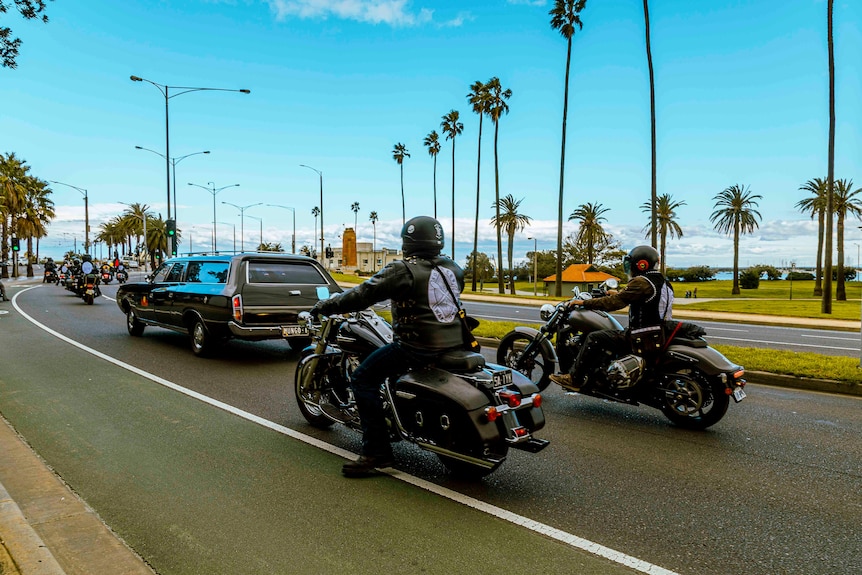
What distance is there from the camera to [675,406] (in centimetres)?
609

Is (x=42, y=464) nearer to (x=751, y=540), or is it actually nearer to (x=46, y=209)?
(x=751, y=540)

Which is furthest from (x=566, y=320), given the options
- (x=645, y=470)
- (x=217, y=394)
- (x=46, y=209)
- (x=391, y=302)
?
(x=46, y=209)

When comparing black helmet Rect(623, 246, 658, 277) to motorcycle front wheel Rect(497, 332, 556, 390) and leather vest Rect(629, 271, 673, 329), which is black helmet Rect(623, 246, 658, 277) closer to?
leather vest Rect(629, 271, 673, 329)

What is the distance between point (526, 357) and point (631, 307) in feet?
4.57

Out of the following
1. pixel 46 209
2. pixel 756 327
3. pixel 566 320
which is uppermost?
pixel 46 209

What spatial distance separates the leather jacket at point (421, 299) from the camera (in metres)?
4.27

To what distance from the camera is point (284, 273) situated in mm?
10008

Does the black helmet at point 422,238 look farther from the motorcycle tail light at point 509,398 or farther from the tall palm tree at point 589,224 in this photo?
the tall palm tree at point 589,224

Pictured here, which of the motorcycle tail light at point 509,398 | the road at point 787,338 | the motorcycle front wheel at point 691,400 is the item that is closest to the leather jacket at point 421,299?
the motorcycle tail light at point 509,398

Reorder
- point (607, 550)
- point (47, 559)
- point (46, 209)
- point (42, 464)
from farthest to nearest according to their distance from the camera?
point (46, 209)
point (42, 464)
point (607, 550)
point (47, 559)

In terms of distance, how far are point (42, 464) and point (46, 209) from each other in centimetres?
7464

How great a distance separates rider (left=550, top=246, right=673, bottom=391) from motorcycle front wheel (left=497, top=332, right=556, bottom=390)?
1.68 ft

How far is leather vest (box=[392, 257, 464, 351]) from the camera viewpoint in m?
4.30

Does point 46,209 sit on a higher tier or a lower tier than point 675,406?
higher
